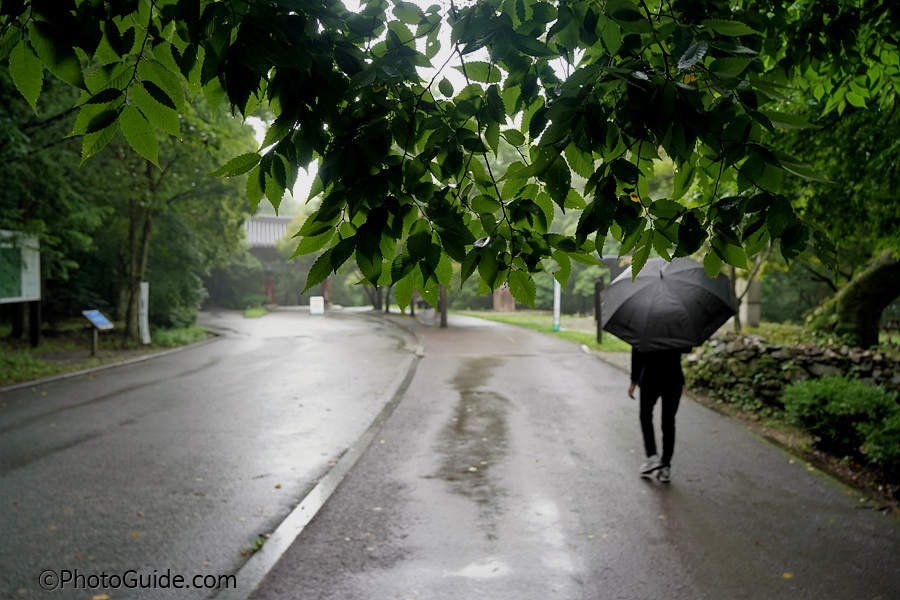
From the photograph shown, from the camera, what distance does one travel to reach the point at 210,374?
1323cm

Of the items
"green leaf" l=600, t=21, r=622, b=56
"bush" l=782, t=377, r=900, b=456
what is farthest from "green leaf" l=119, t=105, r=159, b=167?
"bush" l=782, t=377, r=900, b=456

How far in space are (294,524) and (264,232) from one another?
42141 mm

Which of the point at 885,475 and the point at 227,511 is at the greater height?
the point at 885,475

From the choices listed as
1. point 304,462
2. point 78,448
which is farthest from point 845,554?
point 78,448

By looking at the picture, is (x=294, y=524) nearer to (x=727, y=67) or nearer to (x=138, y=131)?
(x=138, y=131)

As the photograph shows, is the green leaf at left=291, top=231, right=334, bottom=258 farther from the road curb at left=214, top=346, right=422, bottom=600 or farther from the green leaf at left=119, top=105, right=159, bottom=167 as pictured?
the road curb at left=214, top=346, right=422, bottom=600

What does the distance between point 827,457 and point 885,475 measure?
100cm

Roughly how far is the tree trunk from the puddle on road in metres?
7.67

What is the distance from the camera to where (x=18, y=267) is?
13.4 meters

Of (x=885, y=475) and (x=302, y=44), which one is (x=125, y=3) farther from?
(x=885, y=475)

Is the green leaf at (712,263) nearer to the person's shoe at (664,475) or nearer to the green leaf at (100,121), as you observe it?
the green leaf at (100,121)

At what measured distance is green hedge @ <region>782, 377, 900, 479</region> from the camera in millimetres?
5457

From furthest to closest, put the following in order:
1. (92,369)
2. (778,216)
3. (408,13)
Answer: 1. (92,369)
2. (408,13)
3. (778,216)

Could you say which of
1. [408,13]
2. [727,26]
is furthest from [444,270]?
[727,26]
